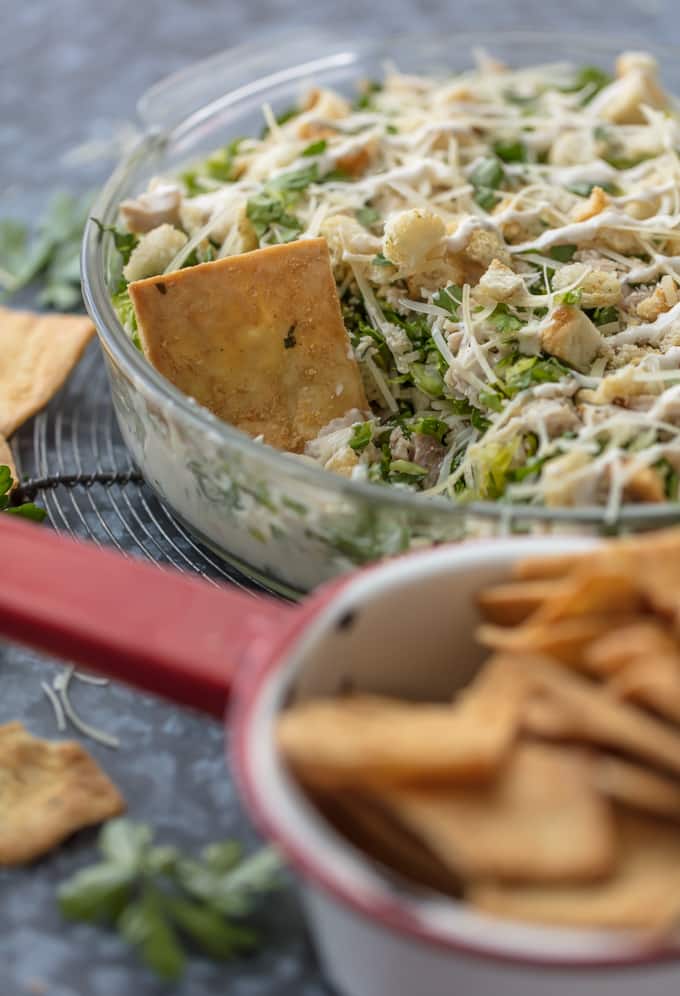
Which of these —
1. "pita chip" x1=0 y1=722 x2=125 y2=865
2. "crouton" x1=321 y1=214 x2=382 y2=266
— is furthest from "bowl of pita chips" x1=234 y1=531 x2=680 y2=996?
"crouton" x1=321 y1=214 x2=382 y2=266

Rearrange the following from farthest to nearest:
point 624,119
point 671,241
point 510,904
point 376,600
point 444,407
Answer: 1. point 624,119
2. point 671,241
3. point 444,407
4. point 376,600
5. point 510,904

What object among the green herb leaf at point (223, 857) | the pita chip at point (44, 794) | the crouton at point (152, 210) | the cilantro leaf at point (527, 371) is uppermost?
the crouton at point (152, 210)

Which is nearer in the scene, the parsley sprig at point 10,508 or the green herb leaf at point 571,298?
the green herb leaf at point 571,298

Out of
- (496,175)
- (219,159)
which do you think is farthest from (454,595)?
(219,159)

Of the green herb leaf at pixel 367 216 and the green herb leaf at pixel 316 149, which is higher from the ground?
the green herb leaf at pixel 316 149

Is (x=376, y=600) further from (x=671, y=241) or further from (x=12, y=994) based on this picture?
(x=671, y=241)

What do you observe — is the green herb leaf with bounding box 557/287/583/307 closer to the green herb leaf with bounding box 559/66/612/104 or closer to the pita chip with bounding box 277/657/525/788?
the pita chip with bounding box 277/657/525/788

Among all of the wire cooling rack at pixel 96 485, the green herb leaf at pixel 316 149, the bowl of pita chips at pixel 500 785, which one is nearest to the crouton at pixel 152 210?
the green herb leaf at pixel 316 149

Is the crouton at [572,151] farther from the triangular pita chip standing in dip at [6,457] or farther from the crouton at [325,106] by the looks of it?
the triangular pita chip standing in dip at [6,457]
